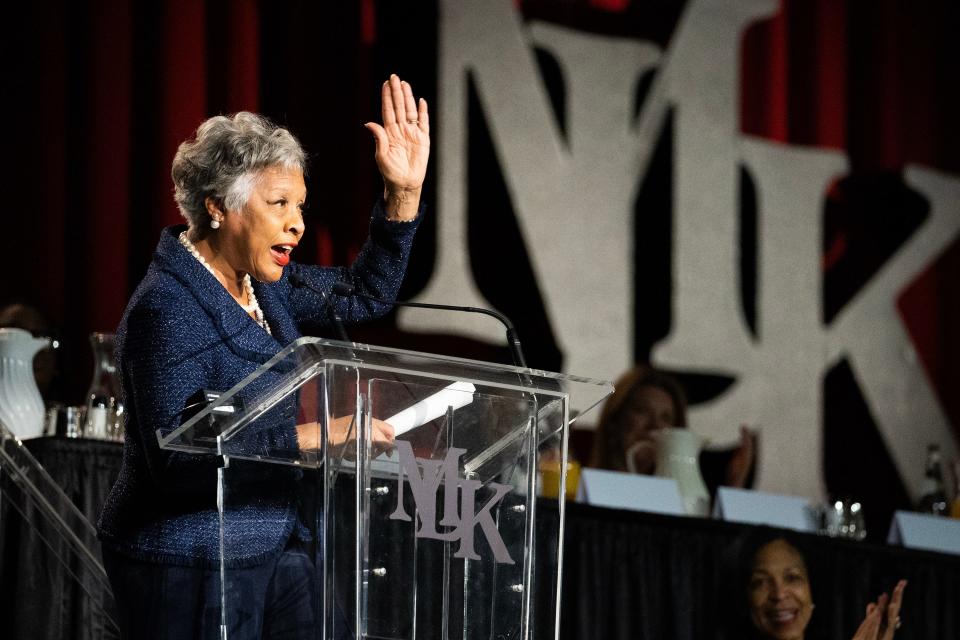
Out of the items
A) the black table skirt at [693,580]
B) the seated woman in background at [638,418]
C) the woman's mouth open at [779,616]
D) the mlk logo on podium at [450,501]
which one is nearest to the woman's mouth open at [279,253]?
the mlk logo on podium at [450,501]

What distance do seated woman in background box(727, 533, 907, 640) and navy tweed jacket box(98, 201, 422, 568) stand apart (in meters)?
1.85

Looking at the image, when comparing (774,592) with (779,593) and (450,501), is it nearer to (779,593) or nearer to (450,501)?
(779,593)

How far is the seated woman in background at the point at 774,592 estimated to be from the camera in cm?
357

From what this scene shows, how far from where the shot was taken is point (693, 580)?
357 cm

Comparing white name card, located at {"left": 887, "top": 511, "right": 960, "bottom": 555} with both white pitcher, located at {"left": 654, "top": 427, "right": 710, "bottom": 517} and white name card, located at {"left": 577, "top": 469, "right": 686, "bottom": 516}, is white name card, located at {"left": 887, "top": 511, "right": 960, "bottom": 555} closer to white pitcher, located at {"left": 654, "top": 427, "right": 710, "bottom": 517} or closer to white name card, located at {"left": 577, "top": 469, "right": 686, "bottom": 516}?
white pitcher, located at {"left": 654, "top": 427, "right": 710, "bottom": 517}

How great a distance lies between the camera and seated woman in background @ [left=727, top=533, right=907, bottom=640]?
3.57 meters

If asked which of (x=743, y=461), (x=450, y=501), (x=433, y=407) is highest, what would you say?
(x=743, y=461)

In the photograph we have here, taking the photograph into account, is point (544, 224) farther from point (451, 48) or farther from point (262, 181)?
point (262, 181)

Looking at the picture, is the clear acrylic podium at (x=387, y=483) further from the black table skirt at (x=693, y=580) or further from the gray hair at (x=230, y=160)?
the black table skirt at (x=693, y=580)

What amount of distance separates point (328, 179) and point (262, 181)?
8.20 feet

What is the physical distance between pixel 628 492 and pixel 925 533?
0.94 metres

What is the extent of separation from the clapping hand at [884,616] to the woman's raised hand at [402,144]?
1948 mm

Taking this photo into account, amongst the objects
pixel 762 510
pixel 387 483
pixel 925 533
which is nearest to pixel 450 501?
pixel 387 483

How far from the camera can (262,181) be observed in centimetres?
217
